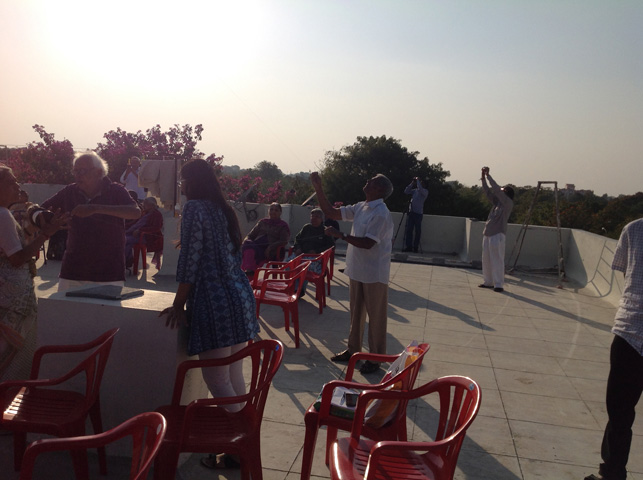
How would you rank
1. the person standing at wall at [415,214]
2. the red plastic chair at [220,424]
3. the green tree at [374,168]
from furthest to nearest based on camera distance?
the green tree at [374,168], the person standing at wall at [415,214], the red plastic chair at [220,424]

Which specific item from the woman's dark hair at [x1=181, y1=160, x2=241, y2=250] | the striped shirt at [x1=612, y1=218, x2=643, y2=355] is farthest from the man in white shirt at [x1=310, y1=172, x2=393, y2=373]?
the striped shirt at [x1=612, y1=218, x2=643, y2=355]

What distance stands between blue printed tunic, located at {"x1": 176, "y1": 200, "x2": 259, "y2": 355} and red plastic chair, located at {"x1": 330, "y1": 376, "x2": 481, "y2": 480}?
2.74 feet

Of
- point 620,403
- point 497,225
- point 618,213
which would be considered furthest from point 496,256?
point 618,213

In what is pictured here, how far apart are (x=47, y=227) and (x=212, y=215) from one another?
3.60 ft

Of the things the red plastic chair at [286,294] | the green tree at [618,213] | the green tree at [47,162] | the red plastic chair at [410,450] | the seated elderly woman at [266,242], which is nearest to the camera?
the red plastic chair at [410,450]

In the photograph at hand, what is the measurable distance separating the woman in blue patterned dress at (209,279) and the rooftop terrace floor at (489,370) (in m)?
0.71

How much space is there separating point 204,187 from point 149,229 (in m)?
6.52

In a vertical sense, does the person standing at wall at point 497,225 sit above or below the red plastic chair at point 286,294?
above

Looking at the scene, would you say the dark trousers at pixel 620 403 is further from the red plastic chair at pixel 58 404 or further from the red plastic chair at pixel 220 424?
the red plastic chair at pixel 58 404

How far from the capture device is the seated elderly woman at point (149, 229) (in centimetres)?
902

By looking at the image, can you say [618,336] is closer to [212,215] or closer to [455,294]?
[212,215]

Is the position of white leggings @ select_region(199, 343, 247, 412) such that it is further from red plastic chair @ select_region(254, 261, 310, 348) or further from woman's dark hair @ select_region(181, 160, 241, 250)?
red plastic chair @ select_region(254, 261, 310, 348)

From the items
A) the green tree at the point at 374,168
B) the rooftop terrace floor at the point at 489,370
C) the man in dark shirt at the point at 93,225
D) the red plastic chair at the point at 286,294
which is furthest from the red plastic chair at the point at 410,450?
the green tree at the point at 374,168

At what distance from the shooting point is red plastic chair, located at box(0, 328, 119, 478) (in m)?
2.60
